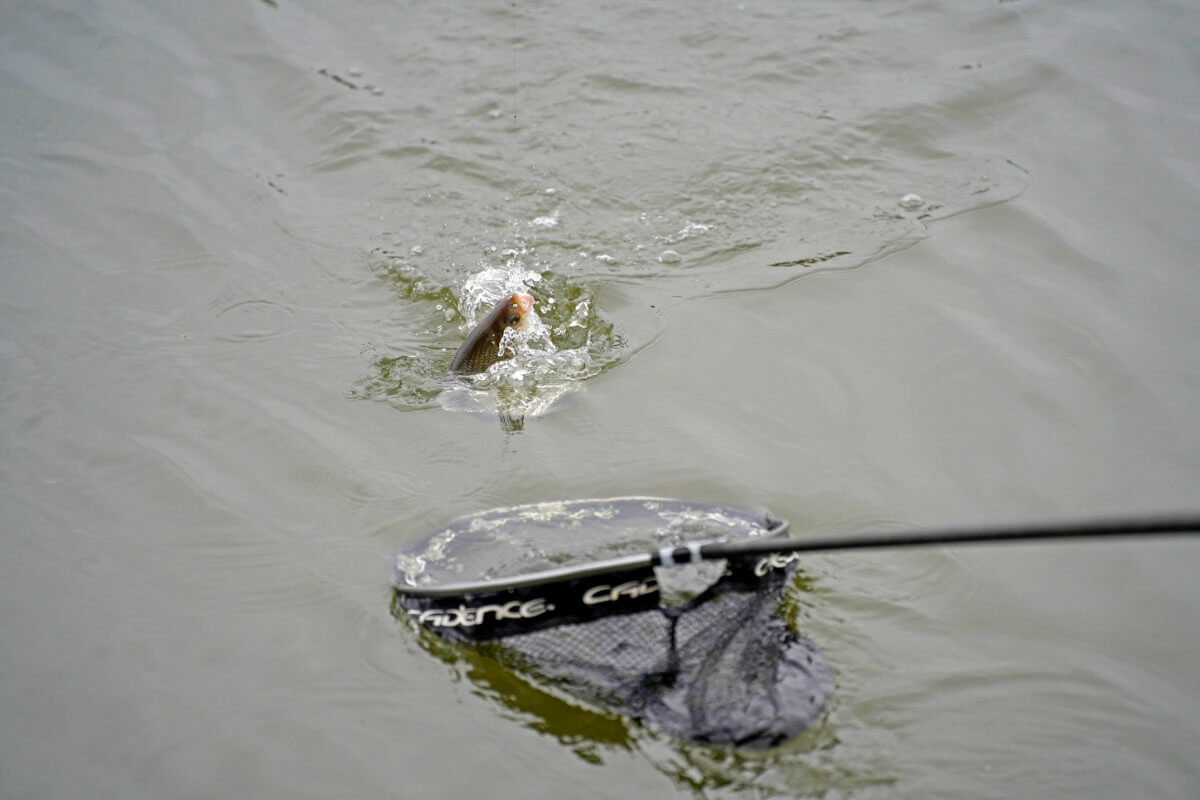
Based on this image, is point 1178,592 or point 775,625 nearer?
point 775,625

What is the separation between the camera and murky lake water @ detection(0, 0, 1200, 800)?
2.96 m

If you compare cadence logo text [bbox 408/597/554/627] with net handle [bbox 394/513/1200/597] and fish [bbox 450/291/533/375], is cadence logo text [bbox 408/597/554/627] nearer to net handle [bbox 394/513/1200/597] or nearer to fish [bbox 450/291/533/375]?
net handle [bbox 394/513/1200/597]

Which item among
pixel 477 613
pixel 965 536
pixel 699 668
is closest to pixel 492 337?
pixel 477 613

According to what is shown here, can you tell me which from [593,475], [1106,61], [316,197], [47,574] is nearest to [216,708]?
[47,574]

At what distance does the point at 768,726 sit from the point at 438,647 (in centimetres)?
114

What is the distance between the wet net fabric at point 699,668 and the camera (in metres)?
2.82

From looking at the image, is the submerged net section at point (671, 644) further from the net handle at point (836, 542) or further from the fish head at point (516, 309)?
the fish head at point (516, 309)

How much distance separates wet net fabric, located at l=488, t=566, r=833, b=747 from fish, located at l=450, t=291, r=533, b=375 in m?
1.96

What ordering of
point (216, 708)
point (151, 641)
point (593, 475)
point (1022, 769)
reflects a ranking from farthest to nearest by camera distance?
point (593, 475)
point (151, 641)
point (216, 708)
point (1022, 769)

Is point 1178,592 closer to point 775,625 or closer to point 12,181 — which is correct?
point 775,625

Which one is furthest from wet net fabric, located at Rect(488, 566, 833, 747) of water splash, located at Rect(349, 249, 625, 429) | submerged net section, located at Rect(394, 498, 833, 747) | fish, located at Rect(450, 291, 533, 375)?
fish, located at Rect(450, 291, 533, 375)

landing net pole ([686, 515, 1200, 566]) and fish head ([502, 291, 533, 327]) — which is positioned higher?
landing net pole ([686, 515, 1200, 566])

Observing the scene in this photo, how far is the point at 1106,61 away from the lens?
22.9 ft

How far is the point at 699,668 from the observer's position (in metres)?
2.88
